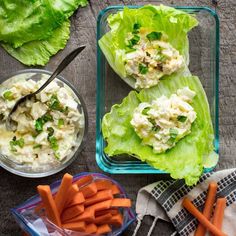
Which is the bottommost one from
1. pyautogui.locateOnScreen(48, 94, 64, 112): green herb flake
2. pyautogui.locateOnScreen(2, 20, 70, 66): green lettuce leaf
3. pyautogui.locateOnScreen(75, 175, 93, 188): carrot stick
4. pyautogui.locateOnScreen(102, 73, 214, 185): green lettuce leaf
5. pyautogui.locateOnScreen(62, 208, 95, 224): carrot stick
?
pyautogui.locateOnScreen(62, 208, 95, 224): carrot stick

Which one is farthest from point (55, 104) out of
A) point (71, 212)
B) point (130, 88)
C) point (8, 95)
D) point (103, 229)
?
point (103, 229)

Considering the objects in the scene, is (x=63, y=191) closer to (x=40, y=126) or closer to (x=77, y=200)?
(x=77, y=200)

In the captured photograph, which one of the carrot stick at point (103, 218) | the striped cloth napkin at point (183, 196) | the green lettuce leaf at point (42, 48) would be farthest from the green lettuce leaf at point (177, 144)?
the green lettuce leaf at point (42, 48)

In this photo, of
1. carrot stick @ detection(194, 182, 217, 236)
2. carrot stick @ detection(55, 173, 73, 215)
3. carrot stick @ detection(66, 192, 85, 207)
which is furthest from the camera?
carrot stick @ detection(194, 182, 217, 236)

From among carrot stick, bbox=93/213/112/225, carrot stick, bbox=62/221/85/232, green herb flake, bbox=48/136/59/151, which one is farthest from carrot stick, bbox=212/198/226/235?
green herb flake, bbox=48/136/59/151

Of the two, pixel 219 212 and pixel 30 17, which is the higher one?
pixel 30 17

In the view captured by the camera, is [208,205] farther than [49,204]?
Yes

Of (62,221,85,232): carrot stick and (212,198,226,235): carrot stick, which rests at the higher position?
(62,221,85,232): carrot stick

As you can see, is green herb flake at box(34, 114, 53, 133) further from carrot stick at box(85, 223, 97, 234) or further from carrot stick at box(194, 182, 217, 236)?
carrot stick at box(194, 182, 217, 236)

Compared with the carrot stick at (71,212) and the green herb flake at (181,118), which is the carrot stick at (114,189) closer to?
the carrot stick at (71,212)
